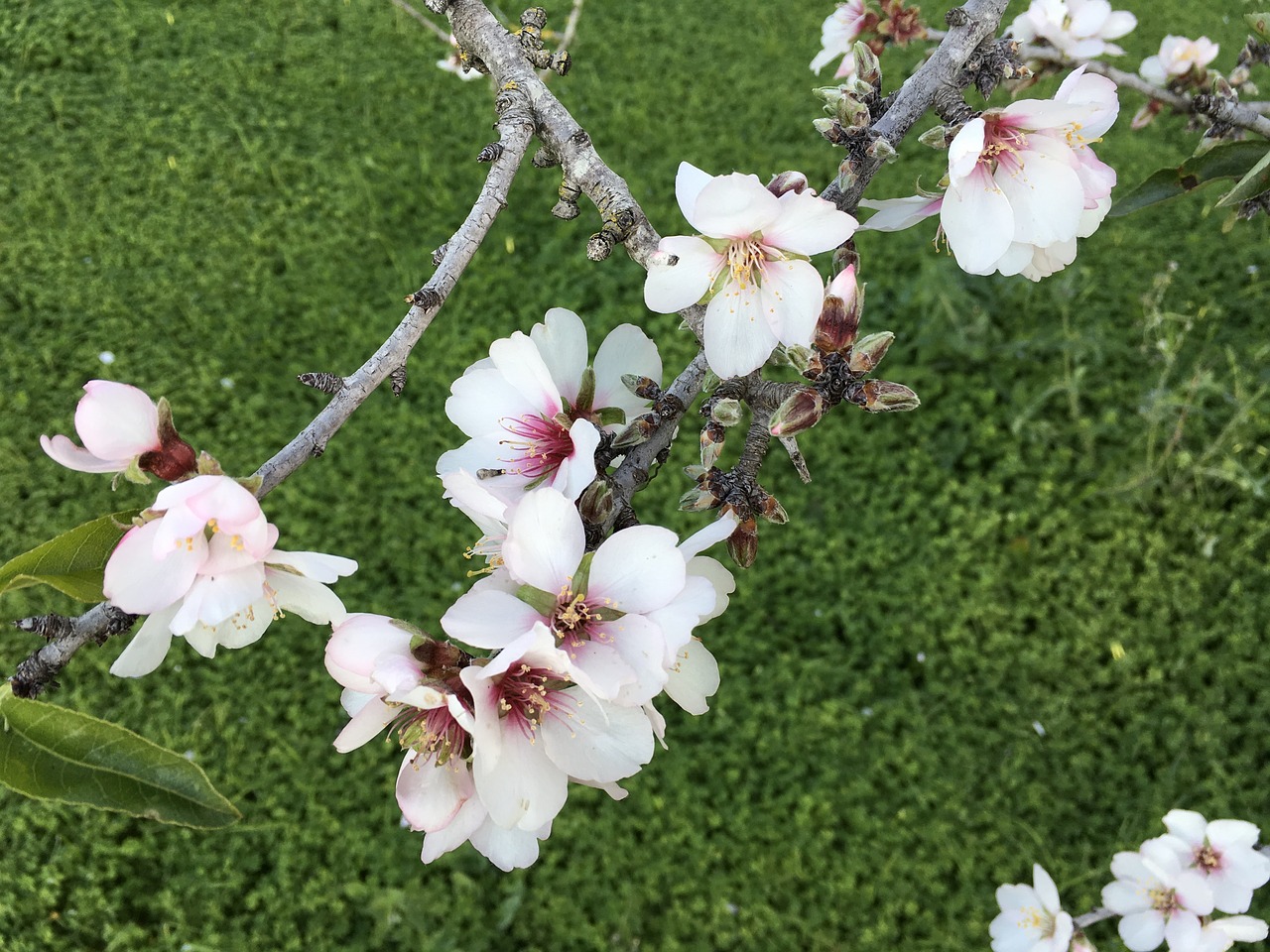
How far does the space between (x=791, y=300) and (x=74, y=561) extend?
691 millimetres

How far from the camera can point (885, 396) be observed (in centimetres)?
90

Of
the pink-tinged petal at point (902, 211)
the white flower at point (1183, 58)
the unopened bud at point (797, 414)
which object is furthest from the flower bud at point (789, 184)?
the white flower at point (1183, 58)

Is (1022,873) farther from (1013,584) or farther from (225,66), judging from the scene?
(225,66)

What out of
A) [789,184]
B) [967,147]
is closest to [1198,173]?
[967,147]

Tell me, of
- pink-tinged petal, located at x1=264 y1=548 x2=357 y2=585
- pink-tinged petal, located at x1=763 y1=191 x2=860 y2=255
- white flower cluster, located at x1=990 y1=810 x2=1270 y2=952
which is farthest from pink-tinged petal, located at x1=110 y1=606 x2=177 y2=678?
white flower cluster, located at x1=990 y1=810 x2=1270 y2=952

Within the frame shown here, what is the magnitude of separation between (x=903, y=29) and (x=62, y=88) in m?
4.15

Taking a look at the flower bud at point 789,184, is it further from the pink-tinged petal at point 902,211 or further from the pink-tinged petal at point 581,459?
the pink-tinged petal at point 581,459

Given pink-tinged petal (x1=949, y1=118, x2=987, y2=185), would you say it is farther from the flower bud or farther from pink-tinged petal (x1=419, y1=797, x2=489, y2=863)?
pink-tinged petal (x1=419, y1=797, x2=489, y2=863)

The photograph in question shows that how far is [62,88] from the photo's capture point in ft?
14.0

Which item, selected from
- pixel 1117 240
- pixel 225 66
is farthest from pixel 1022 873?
pixel 225 66

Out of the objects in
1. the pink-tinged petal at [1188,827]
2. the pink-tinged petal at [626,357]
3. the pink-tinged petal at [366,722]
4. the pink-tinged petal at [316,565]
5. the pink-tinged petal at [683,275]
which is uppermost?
the pink-tinged petal at [683,275]

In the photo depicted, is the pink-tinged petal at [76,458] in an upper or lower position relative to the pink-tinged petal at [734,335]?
lower

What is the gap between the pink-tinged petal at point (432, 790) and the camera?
83 centimetres

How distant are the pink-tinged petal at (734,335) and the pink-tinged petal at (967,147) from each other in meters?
0.24
